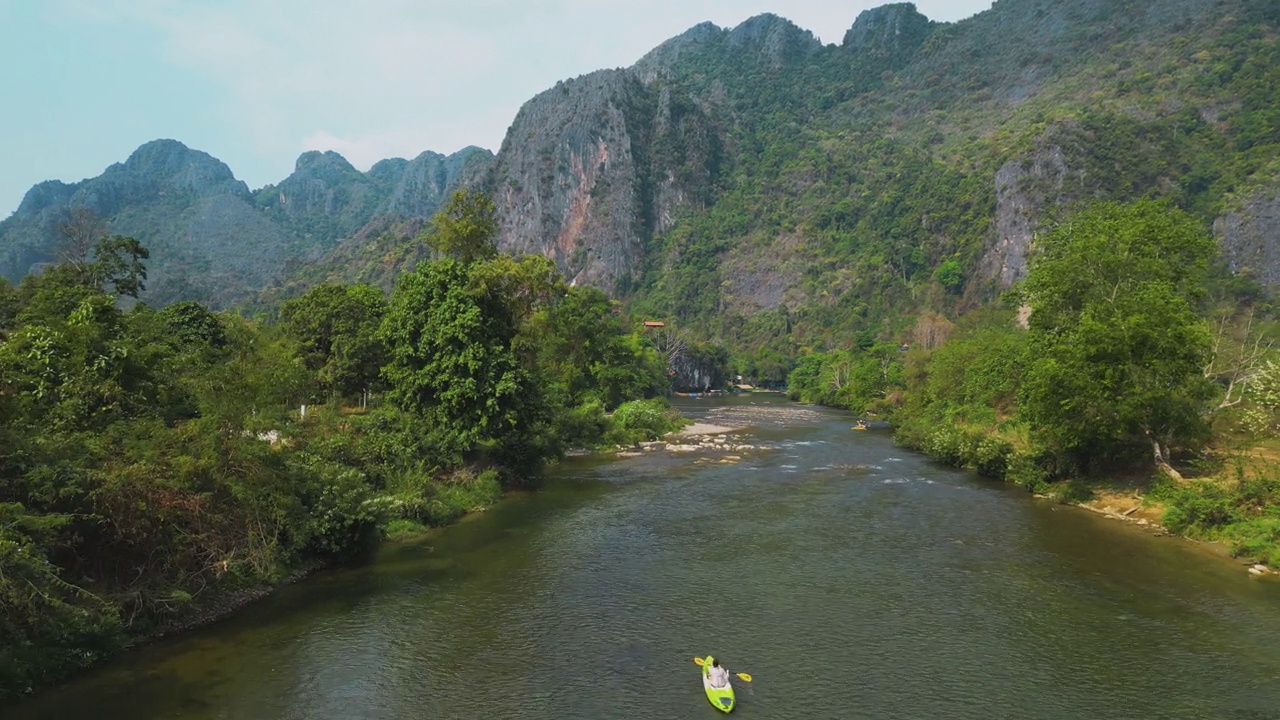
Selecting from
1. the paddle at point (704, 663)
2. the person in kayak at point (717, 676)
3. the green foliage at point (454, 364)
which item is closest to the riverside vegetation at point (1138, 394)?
the paddle at point (704, 663)

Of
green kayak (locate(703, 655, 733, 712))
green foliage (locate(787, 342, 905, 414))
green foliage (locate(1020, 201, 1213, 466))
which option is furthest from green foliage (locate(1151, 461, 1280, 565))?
green foliage (locate(787, 342, 905, 414))

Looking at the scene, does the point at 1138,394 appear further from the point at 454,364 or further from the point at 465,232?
the point at 465,232

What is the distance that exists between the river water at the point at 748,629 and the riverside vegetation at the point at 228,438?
4.72 ft

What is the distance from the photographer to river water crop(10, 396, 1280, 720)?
14984mm

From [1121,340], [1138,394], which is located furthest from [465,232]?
[1138,394]

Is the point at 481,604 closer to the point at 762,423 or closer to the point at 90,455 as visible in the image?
the point at 90,455

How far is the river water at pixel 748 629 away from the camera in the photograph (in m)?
15.0

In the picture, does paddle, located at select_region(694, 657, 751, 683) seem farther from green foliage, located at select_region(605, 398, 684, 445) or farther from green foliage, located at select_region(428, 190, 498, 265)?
green foliage, located at select_region(605, 398, 684, 445)

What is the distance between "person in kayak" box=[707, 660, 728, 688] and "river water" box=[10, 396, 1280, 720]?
0.52 m

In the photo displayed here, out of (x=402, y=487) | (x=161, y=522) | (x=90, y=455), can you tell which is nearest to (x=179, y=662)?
(x=161, y=522)

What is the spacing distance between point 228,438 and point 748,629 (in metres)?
15.8

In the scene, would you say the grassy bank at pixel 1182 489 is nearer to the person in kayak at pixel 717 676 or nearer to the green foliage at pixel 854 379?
Result: the person in kayak at pixel 717 676

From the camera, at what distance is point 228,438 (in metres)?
20.0

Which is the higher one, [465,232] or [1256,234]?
[1256,234]
